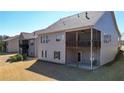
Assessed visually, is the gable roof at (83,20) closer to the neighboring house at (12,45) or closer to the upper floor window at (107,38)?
the upper floor window at (107,38)

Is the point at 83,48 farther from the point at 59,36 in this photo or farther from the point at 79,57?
the point at 59,36

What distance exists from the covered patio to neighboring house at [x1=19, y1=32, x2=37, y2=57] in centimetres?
1043

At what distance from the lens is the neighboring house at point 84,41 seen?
1683 centimetres

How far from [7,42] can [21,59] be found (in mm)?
20934

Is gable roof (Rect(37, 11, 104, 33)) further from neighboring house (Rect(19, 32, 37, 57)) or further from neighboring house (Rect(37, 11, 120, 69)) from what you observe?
neighboring house (Rect(19, 32, 37, 57))

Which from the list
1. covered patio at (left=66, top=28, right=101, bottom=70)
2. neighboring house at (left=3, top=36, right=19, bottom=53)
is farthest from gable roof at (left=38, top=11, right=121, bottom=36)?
neighboring house at (left=3, top=36, right=19, bottom=53)

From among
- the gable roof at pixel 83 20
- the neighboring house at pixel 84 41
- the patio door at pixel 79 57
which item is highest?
the gable roof at pixel 83 20

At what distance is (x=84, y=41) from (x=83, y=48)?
136 centimetres

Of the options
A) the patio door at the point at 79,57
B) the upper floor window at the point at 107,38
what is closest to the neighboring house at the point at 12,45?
the patio door at the point at 79,57

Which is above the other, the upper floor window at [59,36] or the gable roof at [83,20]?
the gable roof at [83,20]

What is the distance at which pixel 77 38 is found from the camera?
1891 centimetres

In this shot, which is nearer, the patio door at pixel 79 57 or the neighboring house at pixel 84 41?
the neighboring house at pixel 84 41
